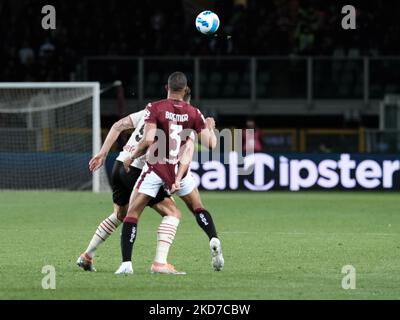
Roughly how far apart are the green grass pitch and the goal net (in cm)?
172

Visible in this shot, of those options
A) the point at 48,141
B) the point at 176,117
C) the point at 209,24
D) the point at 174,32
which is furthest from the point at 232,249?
the point at 174,32

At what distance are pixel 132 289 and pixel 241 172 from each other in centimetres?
1529

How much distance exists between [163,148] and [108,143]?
648mm

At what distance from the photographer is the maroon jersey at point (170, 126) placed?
437 inches

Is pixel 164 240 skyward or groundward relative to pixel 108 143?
groundward

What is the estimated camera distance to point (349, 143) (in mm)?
26031

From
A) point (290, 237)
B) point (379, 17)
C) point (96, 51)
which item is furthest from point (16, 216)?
point (379, 17)

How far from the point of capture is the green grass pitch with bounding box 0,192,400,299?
1011cm

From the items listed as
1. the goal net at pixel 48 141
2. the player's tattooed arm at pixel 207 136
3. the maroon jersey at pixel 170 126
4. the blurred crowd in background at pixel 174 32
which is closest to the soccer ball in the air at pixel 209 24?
the player's tattooed arm at pixel 207 136

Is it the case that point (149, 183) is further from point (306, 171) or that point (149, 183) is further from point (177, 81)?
point (306, 171)

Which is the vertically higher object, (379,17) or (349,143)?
(379,17)

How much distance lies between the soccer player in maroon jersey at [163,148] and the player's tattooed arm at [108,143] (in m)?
0.38

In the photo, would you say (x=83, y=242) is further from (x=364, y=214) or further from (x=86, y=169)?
(x=86, y=169)

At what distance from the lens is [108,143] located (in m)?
11.5
